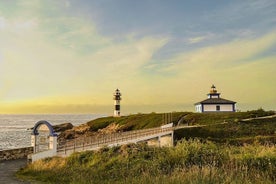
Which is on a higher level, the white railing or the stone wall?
the white railing

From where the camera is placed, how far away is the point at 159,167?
43.9 ft

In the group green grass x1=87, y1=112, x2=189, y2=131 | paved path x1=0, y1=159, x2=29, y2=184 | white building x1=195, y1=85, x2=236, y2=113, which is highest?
white building x1=195, y1=85, x2=236, y2=113

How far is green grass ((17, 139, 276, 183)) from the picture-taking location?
10281 millimetres

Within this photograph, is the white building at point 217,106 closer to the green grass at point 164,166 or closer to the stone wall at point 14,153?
the stone wall at point 14,153

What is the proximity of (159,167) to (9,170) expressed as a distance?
10.1m

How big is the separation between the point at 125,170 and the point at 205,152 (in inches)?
154

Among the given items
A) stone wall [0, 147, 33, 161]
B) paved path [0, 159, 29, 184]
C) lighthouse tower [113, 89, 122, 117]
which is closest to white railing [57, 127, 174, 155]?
stone wall [0, 147, 33, 161]

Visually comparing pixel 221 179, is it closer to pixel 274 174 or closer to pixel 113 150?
pixel 274 174

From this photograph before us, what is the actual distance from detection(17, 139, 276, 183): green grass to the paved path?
1.98 feet

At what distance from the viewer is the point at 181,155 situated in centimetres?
1477

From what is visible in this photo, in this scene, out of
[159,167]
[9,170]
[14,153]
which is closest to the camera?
[159,167]

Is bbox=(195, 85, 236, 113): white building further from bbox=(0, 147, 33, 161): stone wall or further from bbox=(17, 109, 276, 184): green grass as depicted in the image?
bbox=(17, 109, 276, 184): green grass

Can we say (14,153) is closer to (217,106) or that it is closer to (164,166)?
(164,166)

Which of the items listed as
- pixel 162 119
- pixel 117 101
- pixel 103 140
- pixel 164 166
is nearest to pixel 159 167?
pixel 164 166
